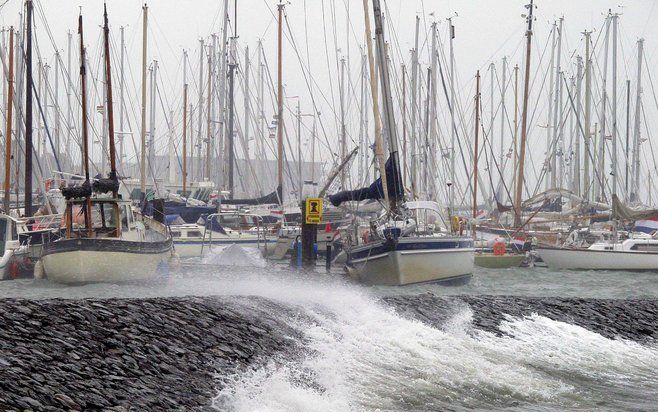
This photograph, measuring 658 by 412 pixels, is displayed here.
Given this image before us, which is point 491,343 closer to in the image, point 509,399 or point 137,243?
point 509,399

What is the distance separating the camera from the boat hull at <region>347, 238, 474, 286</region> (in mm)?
35781

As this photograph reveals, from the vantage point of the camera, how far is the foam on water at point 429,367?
16562mm

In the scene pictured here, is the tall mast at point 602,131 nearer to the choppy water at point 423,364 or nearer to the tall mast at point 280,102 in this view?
the tall mast at point 280,102

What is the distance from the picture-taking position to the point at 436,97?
208ft

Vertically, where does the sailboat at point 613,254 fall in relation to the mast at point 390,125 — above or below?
below

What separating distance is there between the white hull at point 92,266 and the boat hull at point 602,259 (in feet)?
79.2

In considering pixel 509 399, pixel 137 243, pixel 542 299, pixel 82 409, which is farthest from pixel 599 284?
pixel 82 409

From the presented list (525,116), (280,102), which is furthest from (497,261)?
(280,102)

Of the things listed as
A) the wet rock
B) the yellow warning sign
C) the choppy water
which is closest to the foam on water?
the choppy water

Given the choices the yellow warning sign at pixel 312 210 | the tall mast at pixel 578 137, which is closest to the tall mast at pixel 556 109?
the tall mast at pixel 578 137

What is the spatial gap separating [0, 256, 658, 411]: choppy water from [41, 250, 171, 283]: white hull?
4.34 ft

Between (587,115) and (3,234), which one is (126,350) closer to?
(3,234)

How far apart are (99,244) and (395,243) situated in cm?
978

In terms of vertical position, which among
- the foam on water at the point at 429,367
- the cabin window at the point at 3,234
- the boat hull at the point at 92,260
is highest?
the cabin window at the point at 3,234
